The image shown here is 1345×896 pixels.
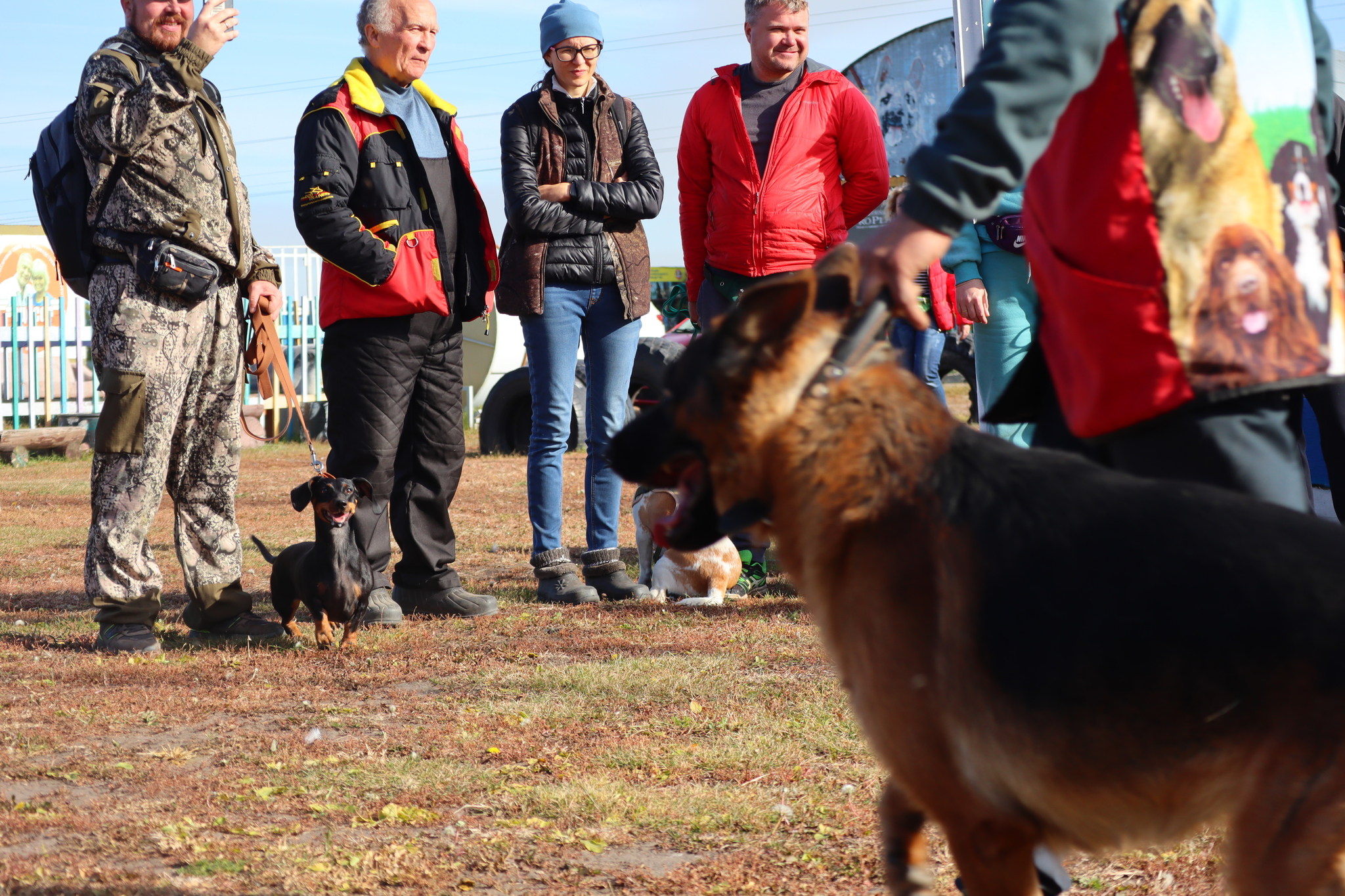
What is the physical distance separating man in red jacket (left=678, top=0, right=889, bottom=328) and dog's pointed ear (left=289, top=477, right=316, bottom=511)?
2.12 m

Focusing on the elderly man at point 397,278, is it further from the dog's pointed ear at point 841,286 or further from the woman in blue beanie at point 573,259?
the dog's pointed ear at point 841,286

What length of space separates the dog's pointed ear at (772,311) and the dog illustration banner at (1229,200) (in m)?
0.56

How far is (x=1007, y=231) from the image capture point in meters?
5.05

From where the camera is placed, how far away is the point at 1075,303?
1.96 metres

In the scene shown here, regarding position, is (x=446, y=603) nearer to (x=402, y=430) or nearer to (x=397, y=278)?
(x=402, y=430)

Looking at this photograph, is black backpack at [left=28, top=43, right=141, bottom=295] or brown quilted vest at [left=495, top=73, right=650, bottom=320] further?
brown quilted vest at [left=495, top=73, right=650, bottom=320]

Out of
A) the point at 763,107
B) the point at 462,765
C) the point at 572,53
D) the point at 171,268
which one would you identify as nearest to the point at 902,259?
the point at 462,765

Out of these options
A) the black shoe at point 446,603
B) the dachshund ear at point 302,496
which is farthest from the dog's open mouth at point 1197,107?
the black shoe at point 446,603

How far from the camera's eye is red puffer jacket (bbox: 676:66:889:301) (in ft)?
18.9

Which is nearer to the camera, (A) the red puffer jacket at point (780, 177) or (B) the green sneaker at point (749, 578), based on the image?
(A) the red puffer jacket at point (780, 177)

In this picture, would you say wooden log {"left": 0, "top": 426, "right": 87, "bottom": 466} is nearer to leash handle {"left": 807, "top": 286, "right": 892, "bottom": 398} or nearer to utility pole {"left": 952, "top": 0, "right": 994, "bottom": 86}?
utility pole {"left": 952, "top": 0, "right": 994, "bottom": 86}

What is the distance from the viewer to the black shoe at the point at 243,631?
5.57m

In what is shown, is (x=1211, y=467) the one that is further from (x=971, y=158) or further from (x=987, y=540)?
(x=971, y=158)

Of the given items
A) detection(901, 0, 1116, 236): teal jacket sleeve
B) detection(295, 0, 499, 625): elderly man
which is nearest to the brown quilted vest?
detection(295, 0, 499, 625): elderly man
